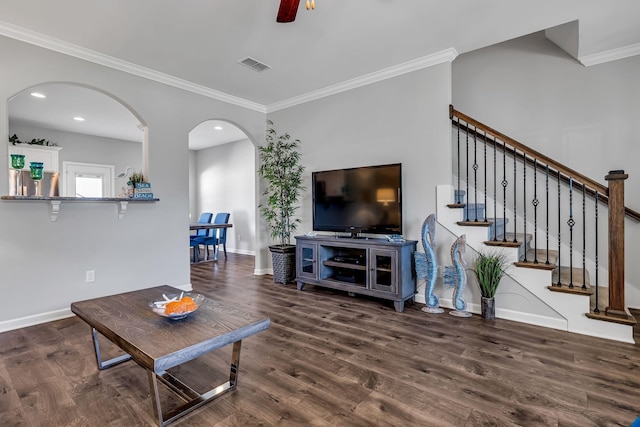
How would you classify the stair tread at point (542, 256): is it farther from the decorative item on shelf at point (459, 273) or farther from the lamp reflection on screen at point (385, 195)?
the lamp reflection on screen at point (385, 195)

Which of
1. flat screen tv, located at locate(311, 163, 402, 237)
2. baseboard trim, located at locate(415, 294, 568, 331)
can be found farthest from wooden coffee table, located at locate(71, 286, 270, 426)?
baseboard trim, located at locate(415, 294, 568, 331)

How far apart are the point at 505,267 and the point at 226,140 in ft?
21.6

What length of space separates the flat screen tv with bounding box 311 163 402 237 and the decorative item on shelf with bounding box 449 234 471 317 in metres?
0.61

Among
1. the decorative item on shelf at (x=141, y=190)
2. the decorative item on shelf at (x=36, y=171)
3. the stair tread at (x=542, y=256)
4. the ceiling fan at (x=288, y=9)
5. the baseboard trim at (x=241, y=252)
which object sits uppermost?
the ceiling fan at (x=288, y=9)

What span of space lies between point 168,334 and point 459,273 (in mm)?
2589

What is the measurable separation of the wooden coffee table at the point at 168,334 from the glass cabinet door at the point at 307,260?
1.98m

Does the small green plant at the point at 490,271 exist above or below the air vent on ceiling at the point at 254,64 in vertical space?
below

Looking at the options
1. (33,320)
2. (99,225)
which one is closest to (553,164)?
(99,225)

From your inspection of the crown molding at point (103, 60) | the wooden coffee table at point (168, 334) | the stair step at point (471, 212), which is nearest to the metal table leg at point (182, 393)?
the wooden coffee table at point (168, 334)

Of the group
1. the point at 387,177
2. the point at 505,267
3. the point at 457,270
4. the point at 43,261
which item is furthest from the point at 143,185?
the point at 505,267

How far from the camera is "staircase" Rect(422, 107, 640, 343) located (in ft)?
8.15

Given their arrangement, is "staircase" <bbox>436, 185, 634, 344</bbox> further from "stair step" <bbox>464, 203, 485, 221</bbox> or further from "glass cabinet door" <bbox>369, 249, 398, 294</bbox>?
"glass cabinet door" <bbox>369, 249, 398, 294</bbox>

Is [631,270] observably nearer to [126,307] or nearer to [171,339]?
[171,339]

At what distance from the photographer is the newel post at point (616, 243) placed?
2.45 m
